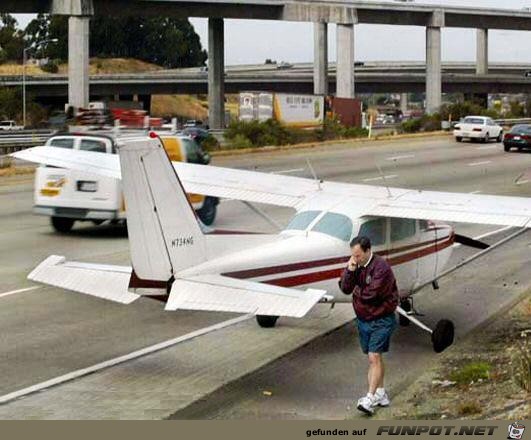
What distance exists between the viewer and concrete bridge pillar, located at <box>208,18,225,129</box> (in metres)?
89.2

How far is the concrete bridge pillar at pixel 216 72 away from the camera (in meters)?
89.2

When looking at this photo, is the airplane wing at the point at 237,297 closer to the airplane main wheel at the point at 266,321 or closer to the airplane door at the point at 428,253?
the airplane main wheel at the point at 266,321

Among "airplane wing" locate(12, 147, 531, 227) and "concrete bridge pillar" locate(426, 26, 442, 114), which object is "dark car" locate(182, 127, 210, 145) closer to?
"airplane wing" locate(12, 147, 531, 227)

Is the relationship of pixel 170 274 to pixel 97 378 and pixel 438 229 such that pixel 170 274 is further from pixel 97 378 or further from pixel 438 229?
pixel 438 229

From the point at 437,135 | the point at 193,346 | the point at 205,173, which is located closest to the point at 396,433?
the point at 193,346

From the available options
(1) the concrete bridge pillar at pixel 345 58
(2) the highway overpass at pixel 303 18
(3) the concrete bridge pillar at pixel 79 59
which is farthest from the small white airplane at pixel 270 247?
(1) the concrete bridge pillar at pixel 345 58

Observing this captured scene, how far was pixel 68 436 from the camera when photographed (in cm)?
966

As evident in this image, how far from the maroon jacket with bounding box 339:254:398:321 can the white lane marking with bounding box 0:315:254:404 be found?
3.47 metres

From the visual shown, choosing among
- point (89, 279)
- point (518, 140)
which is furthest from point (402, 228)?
point (518, 140)

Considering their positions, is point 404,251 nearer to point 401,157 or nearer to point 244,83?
point 401,157

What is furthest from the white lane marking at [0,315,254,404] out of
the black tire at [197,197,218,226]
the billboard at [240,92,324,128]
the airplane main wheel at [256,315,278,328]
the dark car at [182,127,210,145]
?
the billboard at [240,92,324,128]

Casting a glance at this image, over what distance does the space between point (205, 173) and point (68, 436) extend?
857 centimetres

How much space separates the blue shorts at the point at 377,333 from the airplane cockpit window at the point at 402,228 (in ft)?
11.4

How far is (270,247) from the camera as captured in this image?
42.9ft
